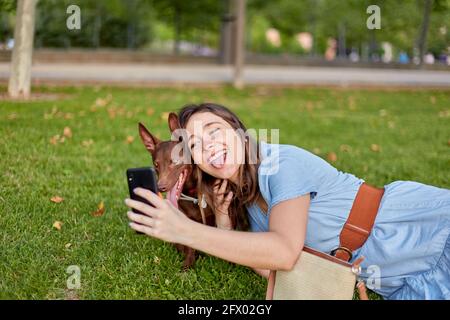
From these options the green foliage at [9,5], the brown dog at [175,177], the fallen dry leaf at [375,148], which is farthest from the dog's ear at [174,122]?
the green foliage at [9,5]

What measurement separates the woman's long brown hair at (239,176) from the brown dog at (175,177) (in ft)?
0.28

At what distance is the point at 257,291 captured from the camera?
295 centimetres

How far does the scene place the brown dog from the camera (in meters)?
2.71

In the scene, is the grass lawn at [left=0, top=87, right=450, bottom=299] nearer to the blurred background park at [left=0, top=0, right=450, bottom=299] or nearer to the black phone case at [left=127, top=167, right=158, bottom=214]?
the blurred background park at [left=0, top=0, right=450, bottom=299]

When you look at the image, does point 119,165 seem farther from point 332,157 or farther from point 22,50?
point 22,50

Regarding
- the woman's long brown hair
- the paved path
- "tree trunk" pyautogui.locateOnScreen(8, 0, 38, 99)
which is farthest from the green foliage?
the woman's long brown hair

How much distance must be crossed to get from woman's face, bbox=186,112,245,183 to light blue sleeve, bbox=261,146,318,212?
0.50 ft

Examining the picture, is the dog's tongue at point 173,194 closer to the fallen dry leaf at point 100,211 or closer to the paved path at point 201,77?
the fallen dry leaf at point 100,211

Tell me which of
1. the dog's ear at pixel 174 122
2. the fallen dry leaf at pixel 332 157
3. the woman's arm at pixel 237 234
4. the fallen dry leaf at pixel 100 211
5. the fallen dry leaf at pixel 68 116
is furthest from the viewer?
the fallen dry leaf at pixel 68 116

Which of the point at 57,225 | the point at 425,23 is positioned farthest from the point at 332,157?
the point at 425,23

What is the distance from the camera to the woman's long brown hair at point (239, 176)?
255 centimetres

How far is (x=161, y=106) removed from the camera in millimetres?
8547

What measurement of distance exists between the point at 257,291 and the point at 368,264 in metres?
0.60

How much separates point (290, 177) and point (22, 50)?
6.13 metres
